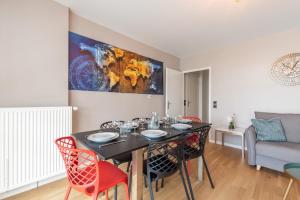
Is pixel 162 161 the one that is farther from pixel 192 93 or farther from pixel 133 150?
pixel 192 93

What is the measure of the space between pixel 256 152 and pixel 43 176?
307 centimetres

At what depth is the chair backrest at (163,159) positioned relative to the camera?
126cm

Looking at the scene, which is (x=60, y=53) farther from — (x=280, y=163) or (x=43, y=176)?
(x=280, y=163)

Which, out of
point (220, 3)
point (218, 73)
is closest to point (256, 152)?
point (218, 73)

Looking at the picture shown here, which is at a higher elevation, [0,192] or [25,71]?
[25,71]

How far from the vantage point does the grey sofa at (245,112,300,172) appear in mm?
2011

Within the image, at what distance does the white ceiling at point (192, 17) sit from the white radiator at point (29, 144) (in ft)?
5.18

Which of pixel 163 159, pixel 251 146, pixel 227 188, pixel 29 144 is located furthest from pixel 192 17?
pixel 29 144

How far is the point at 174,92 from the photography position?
12.9 feet

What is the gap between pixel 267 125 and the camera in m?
2.37

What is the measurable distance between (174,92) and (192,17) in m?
2.00

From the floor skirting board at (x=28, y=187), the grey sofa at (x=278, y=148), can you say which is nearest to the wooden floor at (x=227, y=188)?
the floor skirting board at (x=28, y=187)

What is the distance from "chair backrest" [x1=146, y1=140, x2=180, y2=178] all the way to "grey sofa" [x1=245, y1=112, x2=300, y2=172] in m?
1.66

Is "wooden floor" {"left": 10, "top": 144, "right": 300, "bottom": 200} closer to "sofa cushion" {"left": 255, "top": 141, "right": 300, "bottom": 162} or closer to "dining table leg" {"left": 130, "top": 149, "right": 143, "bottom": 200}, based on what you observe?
"sofa cushion" {"left": 255, "top": 141, "right": 300, "bottom": 162}
